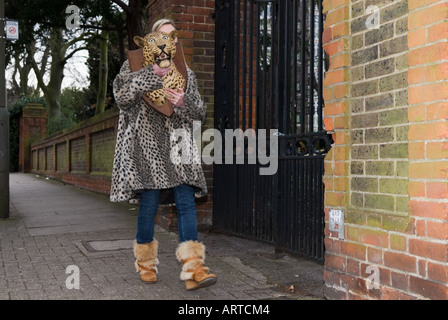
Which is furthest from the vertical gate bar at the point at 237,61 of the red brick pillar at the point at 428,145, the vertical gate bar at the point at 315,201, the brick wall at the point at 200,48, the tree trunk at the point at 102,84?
the tree trunk at the point at 102,84

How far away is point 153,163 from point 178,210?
396 millimetres

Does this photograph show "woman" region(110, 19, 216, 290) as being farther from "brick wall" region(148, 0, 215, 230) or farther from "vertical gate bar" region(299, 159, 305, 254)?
"brick wall" region(148, 0, 215, 230)

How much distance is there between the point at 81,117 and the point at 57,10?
25.2 metres

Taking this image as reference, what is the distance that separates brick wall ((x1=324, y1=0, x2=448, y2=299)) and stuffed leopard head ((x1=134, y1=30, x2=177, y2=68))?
114 centimetres

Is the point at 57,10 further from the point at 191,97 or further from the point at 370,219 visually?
the point at 370,219

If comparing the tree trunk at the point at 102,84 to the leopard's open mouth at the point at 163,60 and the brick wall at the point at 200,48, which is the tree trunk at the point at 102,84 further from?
the leopard's open mouth at the point at 163,60

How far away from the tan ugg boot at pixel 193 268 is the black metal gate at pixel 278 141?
110cm

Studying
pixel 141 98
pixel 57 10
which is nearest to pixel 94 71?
pixel 57 10

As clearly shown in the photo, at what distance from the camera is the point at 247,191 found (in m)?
5.45

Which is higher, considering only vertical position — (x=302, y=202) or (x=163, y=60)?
(x=163, y=60)

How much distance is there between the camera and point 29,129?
30562 millimetres

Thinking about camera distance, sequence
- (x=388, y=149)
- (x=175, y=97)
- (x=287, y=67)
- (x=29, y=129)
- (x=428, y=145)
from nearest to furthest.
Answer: (x=428, y=145)
(x=388, y=149)
(x=175, y=97)
(x=287, y=67)
(x=29, y=129)

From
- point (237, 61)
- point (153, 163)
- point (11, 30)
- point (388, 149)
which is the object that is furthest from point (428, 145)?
point (11, 30)

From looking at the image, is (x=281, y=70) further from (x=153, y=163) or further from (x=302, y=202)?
(x=153, y=163)
